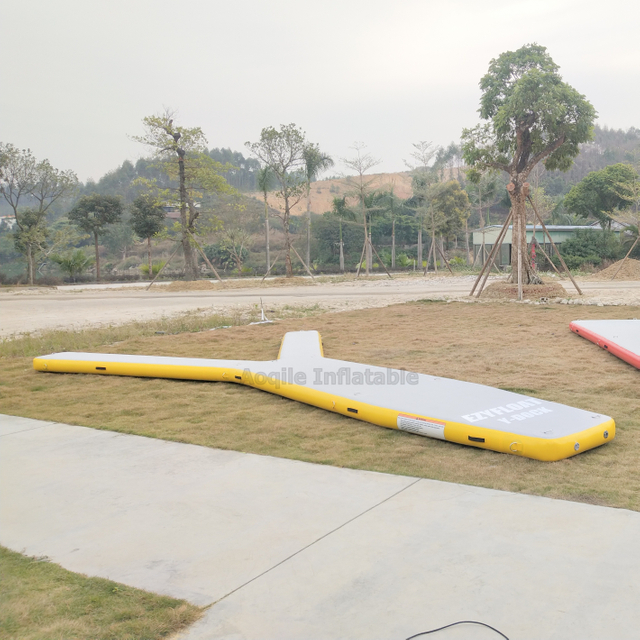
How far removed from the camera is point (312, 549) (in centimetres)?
218

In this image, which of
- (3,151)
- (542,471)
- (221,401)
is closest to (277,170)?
(3,151)

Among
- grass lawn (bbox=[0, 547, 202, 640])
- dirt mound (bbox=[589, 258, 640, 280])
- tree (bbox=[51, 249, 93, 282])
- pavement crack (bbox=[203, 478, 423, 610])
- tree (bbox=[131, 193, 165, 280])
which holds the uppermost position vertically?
tree (bbox=[131, 193, 165, 280])

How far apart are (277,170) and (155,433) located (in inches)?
895

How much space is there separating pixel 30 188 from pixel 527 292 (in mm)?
26962

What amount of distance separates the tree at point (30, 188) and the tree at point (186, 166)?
29.2ft

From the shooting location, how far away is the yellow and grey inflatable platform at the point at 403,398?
10.5 ft

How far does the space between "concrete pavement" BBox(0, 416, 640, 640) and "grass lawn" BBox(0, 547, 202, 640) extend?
0.06 meters

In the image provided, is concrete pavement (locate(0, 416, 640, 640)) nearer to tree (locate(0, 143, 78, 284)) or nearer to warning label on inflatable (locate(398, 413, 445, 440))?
warning label on inflatable (locate(398, 413, 445, 440))

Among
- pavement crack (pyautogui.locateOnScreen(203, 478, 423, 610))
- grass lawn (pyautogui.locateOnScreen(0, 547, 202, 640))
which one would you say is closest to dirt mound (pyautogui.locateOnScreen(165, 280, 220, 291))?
pavement crack (pyautogui.locateOnScreen(203, 478, 423, 610))

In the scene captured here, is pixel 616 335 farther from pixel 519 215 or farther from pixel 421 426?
pixel 519 215

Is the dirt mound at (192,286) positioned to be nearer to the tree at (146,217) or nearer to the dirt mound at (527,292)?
the tree at (146,217)

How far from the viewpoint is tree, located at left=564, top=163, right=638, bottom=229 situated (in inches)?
1070

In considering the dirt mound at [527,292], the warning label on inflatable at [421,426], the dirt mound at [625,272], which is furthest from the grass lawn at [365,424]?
the dirt mound at [625,272]

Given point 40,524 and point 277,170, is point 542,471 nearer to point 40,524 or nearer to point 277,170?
point 40,524
